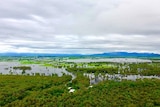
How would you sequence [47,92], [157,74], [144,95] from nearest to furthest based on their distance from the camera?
[144,95] → [47,92] → [157,74]

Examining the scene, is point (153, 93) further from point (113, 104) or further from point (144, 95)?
point (113, 104)

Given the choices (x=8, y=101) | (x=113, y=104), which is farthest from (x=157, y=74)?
(x=8, y=101)

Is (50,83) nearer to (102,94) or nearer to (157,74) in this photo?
(102,94)

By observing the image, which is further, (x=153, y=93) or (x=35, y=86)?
(x=35, y=86)

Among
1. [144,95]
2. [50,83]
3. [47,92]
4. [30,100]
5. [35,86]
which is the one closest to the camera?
[30,100]

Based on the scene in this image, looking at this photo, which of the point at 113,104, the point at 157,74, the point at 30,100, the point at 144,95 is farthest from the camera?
the point at 157,74

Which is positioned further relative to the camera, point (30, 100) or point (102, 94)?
point (102, 94)

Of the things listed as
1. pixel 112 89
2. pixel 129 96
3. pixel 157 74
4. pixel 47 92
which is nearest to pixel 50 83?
pixel 47 92

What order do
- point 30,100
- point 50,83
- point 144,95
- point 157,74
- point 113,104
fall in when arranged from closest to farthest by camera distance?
point 113,104
point 30,100
point 144,95
point 50,83
point 157,74

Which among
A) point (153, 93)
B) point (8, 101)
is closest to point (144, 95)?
point (153, 93)
